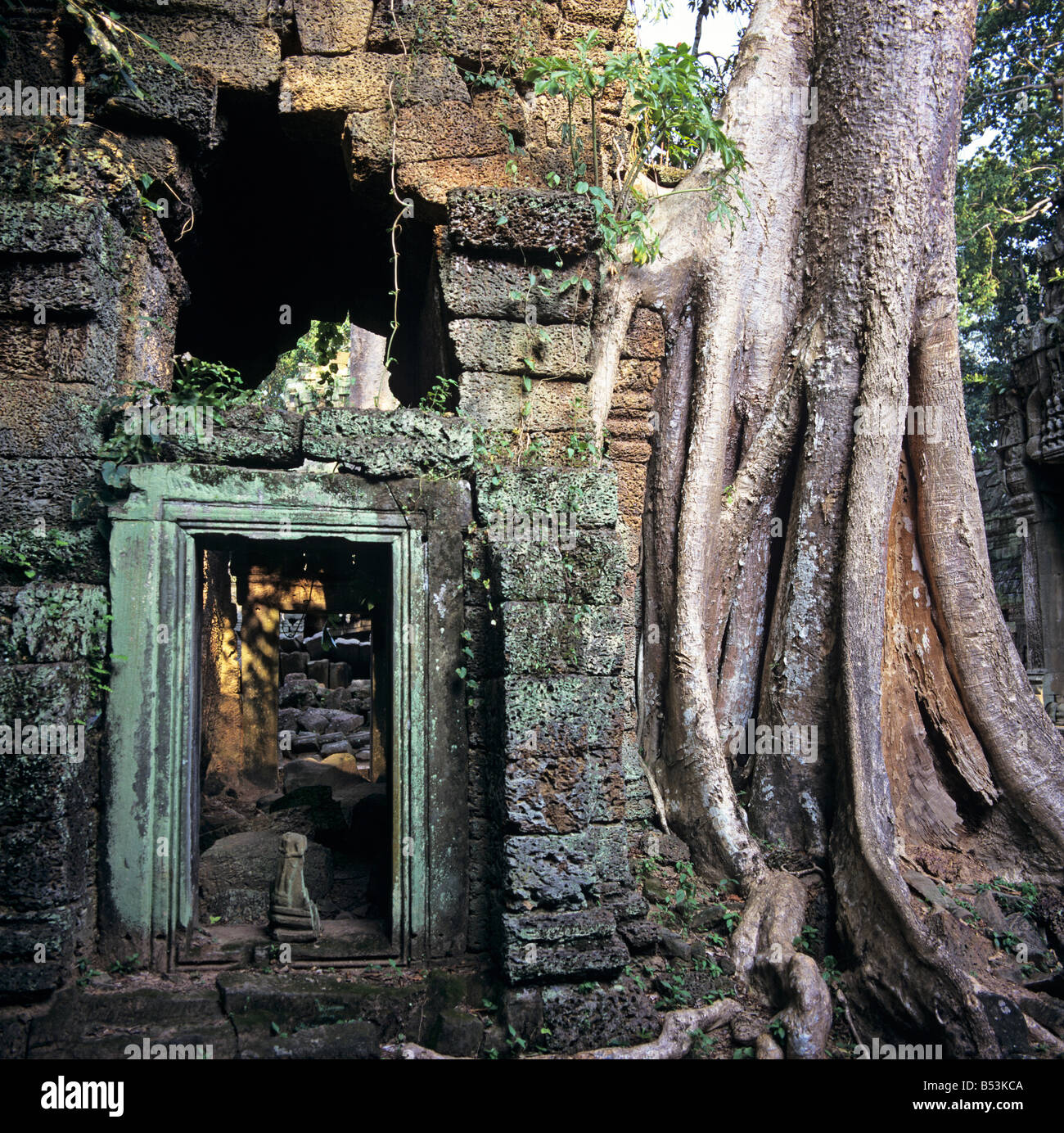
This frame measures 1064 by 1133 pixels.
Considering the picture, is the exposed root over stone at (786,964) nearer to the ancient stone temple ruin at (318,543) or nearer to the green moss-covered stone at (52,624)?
the ancient stone temple ruin at (318,543)

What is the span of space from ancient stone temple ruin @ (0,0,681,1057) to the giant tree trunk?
663mm

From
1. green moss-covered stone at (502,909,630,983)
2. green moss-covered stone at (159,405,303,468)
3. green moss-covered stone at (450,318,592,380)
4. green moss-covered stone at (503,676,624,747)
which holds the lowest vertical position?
green moss-covered stone at (502,909,630,983)

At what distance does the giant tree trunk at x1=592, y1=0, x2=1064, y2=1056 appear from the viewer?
4.13 meters

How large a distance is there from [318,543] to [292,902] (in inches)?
58.6

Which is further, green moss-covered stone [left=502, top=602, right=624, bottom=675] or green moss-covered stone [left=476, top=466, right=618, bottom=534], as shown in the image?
green moss-covered stone [left=476, top=466, right=618, bottom=534]

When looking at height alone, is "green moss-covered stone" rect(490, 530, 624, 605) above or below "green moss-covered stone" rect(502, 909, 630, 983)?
above

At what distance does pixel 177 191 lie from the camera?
3.72m

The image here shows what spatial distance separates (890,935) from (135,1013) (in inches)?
115

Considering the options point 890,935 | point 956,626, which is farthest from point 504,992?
point 956,626

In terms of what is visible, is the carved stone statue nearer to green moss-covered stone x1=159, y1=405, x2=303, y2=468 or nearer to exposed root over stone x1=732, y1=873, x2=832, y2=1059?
green moss-covered stone x1=159, y1=405, x2=303, y2=468

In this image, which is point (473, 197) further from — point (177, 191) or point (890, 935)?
point (890, 935)

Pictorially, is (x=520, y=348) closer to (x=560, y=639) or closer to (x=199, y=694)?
(x=560, y=639)

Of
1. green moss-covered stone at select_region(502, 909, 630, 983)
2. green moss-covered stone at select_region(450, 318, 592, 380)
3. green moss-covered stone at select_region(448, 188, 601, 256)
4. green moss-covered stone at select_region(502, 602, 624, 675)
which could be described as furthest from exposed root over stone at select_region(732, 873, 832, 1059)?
green moss-covered stone at select_region(448, 188, 601, 256)

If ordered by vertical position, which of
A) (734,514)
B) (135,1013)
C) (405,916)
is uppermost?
(734,514)
